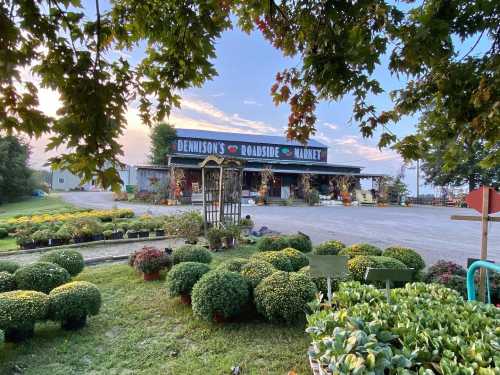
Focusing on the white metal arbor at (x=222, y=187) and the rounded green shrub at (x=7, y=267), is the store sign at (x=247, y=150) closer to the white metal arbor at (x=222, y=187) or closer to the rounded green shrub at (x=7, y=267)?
the white metal arbor at (x=222, y=187)

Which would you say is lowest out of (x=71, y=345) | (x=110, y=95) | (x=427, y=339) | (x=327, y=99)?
(x=71, y=345)

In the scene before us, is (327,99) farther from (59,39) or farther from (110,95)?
(59,39)

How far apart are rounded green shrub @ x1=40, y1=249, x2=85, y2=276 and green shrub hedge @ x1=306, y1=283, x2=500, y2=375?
16.2 ft

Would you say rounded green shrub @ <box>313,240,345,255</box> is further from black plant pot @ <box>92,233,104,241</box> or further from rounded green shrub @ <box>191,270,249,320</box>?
black plant pot @ <box>92,233,104,241</box>

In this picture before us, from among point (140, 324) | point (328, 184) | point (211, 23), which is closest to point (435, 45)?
point (211, 23)

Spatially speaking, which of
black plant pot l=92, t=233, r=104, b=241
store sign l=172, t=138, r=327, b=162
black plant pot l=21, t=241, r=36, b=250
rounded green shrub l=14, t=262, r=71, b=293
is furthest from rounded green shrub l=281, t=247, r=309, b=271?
store sign l=172, t=138, r=327, b=162

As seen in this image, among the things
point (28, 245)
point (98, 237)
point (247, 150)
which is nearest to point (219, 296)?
point (98, 237)

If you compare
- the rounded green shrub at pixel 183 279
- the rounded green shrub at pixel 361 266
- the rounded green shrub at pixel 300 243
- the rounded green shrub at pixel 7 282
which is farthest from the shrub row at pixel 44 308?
the rounded green shrub at pixel 300 243

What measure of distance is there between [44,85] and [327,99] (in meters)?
3.00

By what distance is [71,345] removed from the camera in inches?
137

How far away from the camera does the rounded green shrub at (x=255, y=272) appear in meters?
4.14

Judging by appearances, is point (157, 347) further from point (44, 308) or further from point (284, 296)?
point (284, 296)

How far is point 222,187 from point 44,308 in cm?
623

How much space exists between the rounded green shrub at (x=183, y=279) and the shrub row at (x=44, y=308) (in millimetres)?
1010
